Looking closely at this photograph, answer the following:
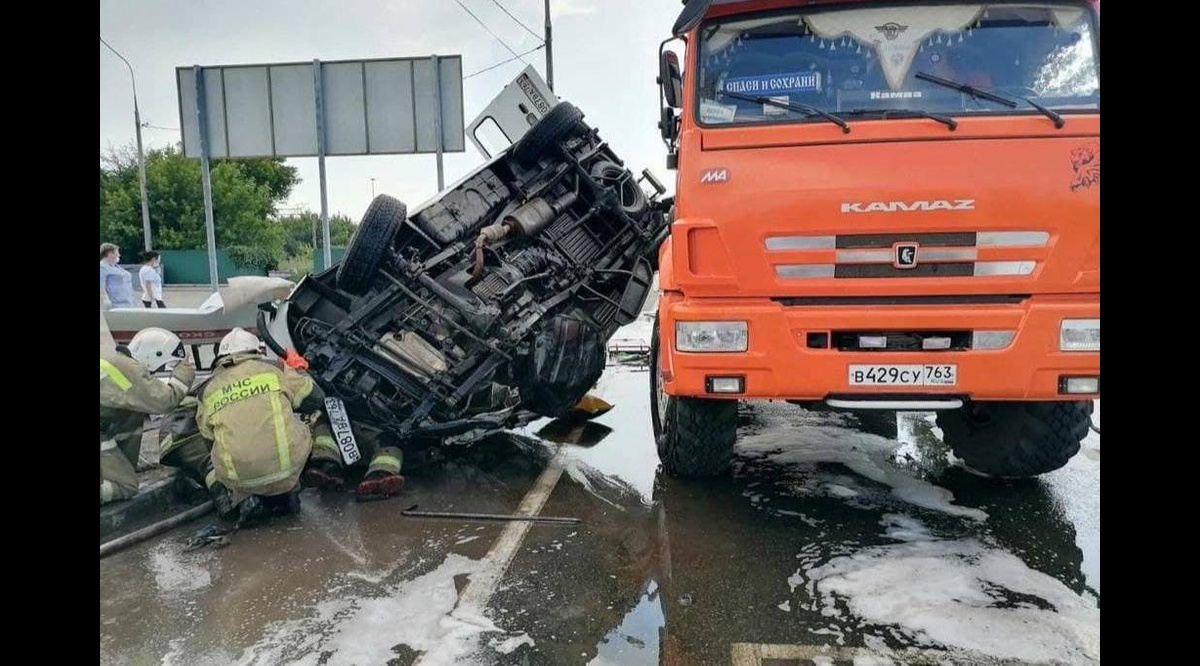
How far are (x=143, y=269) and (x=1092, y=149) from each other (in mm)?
11911

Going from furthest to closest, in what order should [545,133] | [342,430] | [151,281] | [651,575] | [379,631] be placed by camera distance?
1. [151,281]
2. [545,133]
3. [342,430]
4. [651,575]
5. [379,631]

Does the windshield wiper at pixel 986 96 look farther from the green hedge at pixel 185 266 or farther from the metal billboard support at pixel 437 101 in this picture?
the green hedge at pixel 185 266

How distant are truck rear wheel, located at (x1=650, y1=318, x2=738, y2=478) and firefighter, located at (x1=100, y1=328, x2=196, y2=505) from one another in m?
2.85

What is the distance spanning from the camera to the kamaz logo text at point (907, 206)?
10.7 ft

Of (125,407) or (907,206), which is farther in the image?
(125,407)

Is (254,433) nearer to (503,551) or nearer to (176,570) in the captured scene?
(176,570)

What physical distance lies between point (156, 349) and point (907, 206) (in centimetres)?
528

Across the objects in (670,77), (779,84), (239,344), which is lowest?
(239,344)

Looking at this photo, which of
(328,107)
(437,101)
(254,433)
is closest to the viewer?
(254,433)

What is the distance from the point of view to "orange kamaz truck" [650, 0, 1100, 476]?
3283 mm

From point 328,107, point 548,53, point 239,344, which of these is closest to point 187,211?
point 548,53

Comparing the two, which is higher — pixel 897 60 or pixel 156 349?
pixel 897 60

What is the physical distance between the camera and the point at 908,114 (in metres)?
3.48

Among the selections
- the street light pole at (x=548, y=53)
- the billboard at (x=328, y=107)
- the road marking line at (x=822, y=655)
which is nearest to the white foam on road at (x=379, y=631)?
the road marking line at (x=822, y=655)
